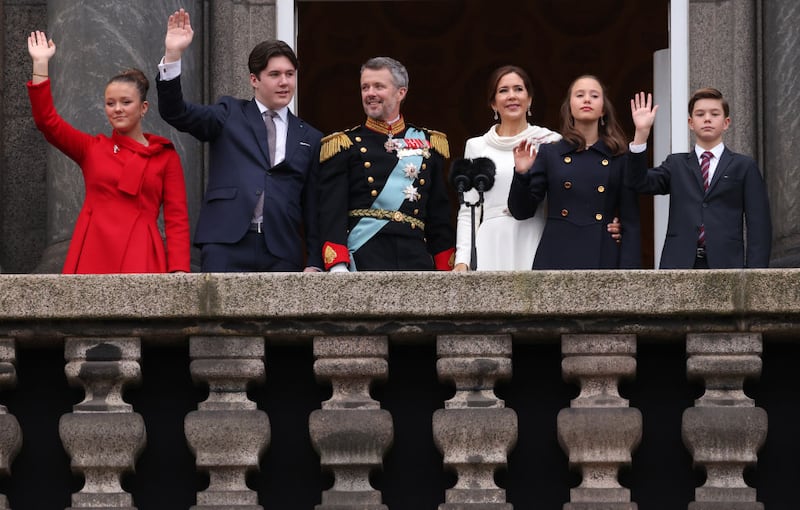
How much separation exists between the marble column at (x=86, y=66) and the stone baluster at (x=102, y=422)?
3.56 m

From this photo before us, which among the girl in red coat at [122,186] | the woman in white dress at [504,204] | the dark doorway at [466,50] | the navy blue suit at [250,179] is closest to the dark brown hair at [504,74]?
the woman in white dress at [504,204]

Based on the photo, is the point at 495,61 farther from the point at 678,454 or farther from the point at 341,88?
the point at 678,454

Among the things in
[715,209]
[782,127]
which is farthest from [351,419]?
[782,127]

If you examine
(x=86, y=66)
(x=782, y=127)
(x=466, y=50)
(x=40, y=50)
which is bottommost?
(x=782, y=127)

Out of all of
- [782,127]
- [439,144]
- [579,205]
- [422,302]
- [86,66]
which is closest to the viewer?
[422,302]

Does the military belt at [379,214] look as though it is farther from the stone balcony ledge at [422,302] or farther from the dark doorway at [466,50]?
the dark doorway at [466,50]

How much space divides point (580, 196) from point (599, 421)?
207cm

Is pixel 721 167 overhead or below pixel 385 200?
overhead

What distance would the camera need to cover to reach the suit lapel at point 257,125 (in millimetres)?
8547

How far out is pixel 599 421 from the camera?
21.7 feet

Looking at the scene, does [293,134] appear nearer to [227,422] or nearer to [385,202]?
[385,202]

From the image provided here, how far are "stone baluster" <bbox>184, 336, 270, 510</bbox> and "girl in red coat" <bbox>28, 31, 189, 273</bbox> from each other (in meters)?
1.72

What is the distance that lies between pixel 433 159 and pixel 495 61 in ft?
32.5

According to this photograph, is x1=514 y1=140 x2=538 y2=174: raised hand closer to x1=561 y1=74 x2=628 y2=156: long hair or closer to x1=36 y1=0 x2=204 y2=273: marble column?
x1=561 y1=74 x2=628 y2=156: long hair
